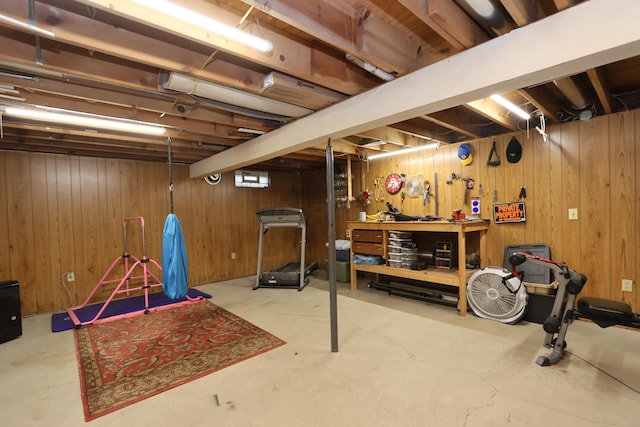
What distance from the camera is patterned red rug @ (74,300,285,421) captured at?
7.14 feet

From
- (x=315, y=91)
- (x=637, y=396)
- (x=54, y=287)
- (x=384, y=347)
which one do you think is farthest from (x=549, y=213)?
(x=54, y=287)

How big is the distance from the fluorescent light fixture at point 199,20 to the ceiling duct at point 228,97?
725 millimetres

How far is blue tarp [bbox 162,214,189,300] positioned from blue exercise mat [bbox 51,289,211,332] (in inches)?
42.1

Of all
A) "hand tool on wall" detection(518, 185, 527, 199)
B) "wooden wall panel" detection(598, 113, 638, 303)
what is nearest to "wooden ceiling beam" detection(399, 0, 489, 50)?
"wooden wall panel" detection(598, 113, 638, 303)

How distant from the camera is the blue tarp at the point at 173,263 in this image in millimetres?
3322

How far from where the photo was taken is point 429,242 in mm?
4570

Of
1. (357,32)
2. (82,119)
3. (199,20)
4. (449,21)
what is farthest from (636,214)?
(82,119)

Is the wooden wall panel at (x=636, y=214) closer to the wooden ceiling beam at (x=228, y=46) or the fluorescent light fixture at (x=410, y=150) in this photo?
the fluorescent light fixture at (x=410, y=150)

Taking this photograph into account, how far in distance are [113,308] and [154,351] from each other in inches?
73.3

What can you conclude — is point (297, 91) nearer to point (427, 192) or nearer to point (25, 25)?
point (25, 25)

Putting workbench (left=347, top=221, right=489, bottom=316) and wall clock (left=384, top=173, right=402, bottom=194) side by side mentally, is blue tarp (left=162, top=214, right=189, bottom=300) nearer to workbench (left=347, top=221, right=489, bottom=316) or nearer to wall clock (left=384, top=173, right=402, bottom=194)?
workbench (left=347, top=221, right=489, bottom=316)

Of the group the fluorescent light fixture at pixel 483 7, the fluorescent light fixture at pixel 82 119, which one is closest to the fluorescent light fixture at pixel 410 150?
the fluorescent light fixture at pixel 483 7

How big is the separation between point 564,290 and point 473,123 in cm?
230

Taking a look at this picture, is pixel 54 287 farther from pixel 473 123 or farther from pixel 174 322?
pixel 473 123
